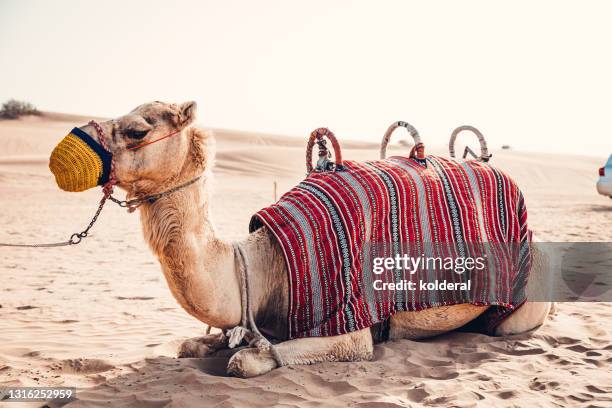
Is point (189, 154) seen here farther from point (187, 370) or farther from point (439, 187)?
point (439, 187)

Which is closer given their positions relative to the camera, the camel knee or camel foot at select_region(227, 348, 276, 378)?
camel foot at select_region(227, 348, 276, 378)

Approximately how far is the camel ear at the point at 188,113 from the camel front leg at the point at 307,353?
136cm

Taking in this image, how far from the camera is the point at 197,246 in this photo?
137 inches

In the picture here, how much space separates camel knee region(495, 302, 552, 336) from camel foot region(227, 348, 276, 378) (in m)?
1.91

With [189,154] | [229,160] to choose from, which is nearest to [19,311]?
[189,154]

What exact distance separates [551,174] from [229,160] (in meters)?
19.9

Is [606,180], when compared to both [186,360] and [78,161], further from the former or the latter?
[78,161]

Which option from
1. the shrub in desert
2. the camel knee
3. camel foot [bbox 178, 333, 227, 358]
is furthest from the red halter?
the shrub in desert

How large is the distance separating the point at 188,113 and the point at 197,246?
742mm

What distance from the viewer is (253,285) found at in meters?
3.79

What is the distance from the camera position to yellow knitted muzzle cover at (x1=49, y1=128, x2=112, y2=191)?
316 cm

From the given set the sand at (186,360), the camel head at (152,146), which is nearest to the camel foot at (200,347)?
the sand at (186,360)

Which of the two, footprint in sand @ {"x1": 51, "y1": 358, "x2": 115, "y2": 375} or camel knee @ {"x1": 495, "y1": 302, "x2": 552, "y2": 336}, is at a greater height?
camel knee @ {"x1": 495, "y1": 302, "x2": 552, "y2": 336}

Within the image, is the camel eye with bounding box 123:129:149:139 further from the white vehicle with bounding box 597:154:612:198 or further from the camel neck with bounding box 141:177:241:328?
the white vehicle with bounding box 597:154:612:198
